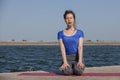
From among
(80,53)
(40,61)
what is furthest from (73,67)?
(40,61)

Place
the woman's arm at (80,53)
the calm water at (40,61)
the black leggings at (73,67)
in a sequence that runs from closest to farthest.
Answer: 1. the woman's arm at (80,53)
2. the black leggings at (73,67)
3. the calm water at (40,61)

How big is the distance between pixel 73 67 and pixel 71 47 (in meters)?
0.53

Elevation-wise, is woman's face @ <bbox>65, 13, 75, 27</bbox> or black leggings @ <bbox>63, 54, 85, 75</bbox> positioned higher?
woman's face @ <bbox>65, 13, 75, 27</bbox>

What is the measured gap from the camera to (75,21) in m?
11.4

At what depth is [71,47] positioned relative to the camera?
1155cm

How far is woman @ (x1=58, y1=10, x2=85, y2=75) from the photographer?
37.1 ft

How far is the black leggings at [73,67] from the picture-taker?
11363 millimetres

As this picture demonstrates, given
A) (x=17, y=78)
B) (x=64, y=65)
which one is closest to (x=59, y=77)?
(x=64, y=65)

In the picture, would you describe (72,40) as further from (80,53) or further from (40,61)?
(40,61)

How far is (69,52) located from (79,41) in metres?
0.43

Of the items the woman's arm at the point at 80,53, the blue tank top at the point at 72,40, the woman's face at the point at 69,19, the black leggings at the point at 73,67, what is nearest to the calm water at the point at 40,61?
the black leggings at the point at 73,67

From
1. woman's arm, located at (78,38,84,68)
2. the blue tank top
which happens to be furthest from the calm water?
woman's arm, located at (78,38,84,68)

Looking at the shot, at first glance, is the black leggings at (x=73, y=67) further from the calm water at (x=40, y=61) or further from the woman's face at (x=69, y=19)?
the calm water at (x=40, y=61)

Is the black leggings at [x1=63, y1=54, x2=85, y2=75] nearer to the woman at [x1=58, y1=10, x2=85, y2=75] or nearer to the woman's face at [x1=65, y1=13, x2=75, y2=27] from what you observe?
the woman at [x1=58, y1=10, x2=85, y2=75]
